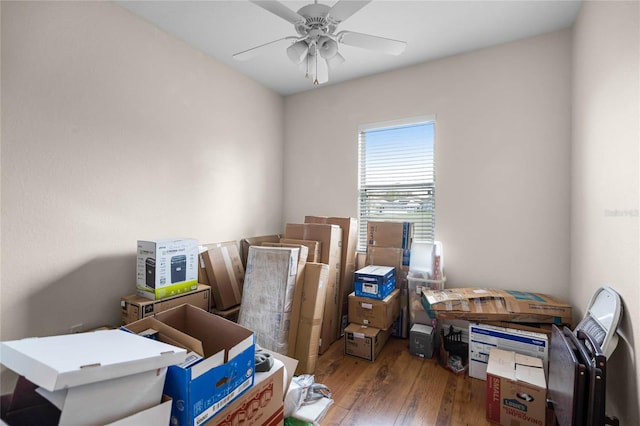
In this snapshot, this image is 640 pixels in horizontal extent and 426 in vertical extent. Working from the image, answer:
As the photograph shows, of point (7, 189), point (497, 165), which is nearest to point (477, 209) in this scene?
point (497, 165)

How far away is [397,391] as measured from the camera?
2.20 m

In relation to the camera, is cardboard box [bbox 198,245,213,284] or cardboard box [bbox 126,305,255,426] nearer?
cardboard box [bbox 126,305,255,426]

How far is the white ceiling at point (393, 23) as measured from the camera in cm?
229

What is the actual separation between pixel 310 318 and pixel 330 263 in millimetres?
680

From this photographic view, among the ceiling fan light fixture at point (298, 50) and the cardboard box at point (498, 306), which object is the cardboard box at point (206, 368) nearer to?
the ceiling fan light fixture at point (298, 50)

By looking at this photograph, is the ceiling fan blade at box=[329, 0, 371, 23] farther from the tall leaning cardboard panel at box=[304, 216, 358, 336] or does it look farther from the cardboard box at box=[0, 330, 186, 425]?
the tall leaning cardboard panel at box=[304, 216, 358, 336]

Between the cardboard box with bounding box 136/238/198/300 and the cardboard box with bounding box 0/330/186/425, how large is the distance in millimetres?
1175

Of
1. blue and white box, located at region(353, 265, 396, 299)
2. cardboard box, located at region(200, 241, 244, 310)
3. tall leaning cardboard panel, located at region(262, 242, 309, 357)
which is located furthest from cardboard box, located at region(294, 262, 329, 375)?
cardboard box, located at region(200, 241, 244, 310)

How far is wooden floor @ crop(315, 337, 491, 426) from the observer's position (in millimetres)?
1916

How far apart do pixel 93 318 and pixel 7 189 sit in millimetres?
1067

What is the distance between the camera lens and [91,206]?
219 centimetres

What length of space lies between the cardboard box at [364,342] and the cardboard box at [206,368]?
162 centimetres

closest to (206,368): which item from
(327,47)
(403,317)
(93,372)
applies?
(93,372)

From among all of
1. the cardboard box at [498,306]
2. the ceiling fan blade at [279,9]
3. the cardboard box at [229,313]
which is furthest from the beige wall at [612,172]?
the cardboard box at [229,313]
